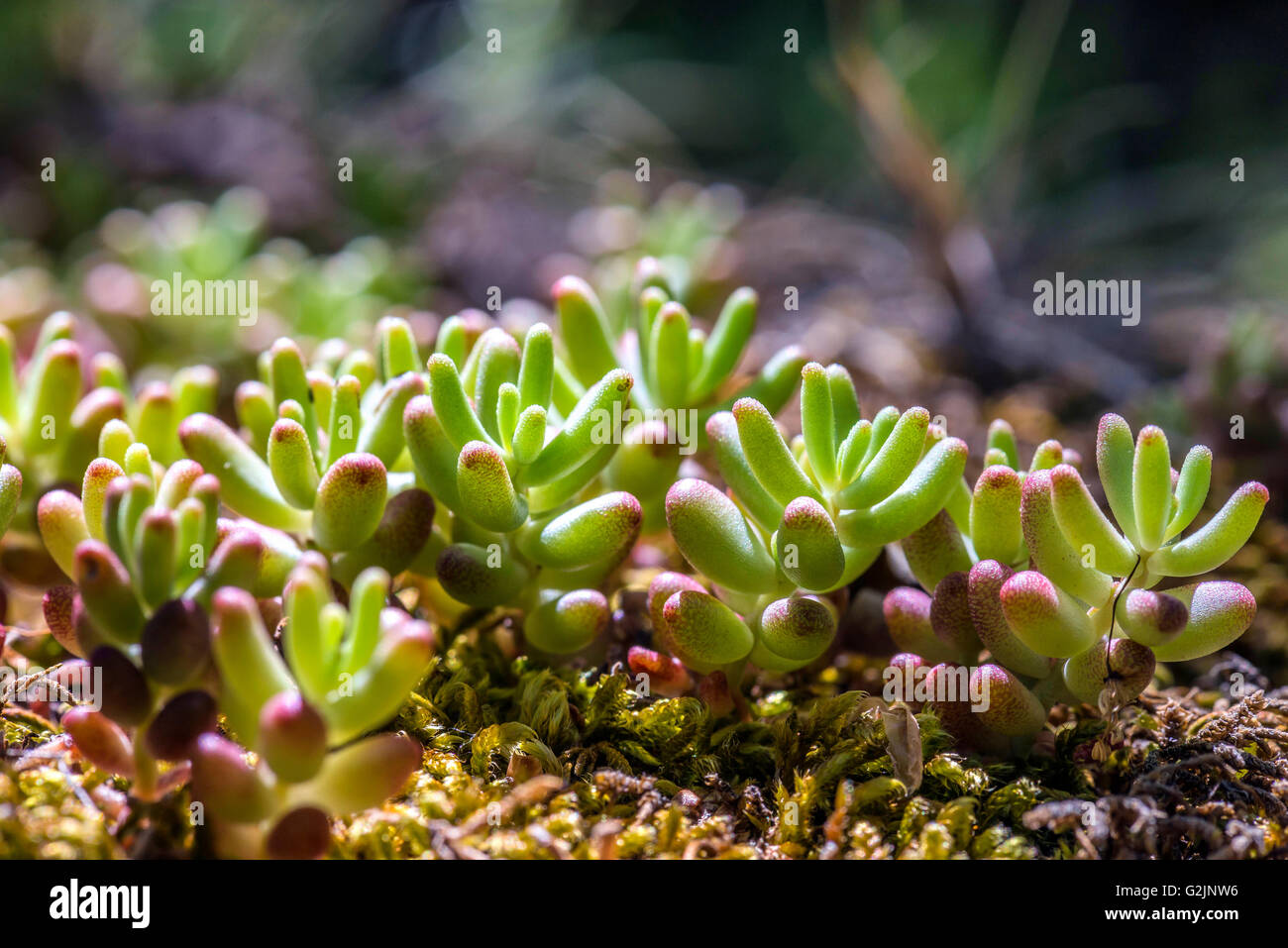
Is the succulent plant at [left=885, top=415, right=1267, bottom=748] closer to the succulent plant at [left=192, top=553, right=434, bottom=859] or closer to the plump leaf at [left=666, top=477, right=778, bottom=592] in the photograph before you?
the plump leaf at [left=666, top=477, right=778, bottom=592]

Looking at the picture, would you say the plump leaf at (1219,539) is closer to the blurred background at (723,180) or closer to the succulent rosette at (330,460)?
the blurred background at (723,180)

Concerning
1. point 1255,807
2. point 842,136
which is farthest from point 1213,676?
point 842,136

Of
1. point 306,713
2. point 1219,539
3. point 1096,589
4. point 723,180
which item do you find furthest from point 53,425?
point 723,180

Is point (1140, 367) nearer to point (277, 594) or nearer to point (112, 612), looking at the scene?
point (277, 594)

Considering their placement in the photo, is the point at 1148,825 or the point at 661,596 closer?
the point at 1148,825

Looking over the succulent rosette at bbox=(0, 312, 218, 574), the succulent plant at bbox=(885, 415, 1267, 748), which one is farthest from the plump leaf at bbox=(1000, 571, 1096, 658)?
the succulent rosette at bbox=(0, 312, 218, 574)

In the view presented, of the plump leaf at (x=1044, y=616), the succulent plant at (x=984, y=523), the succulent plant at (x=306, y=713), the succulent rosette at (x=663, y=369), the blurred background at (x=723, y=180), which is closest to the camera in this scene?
the succulent plant at (x=306, y=713)

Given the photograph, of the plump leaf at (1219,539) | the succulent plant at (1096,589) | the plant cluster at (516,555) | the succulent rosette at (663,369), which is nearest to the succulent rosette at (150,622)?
the plant cluster at (516,555)
